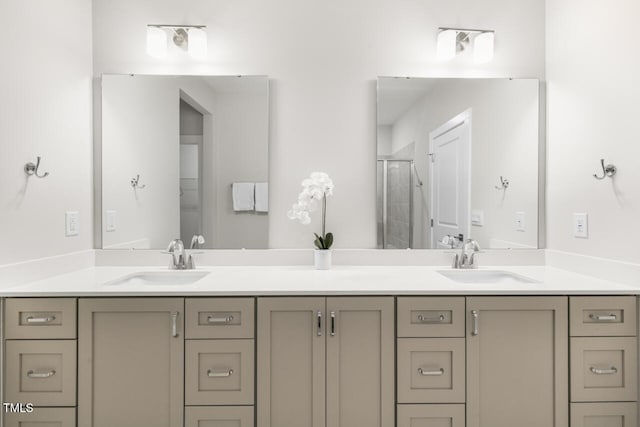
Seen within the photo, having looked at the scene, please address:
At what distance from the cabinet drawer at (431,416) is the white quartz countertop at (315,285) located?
0.45 m

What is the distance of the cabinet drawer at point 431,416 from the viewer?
152 cm

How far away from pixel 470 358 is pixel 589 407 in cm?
52

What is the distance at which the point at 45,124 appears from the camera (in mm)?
1734

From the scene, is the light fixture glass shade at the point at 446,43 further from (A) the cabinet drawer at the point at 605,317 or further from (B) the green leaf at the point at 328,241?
(A) the cabinet drawer at the point at 605,317

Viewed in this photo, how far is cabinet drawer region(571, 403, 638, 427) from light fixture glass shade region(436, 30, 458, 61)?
5.75 feet

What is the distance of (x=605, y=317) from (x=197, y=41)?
230cm

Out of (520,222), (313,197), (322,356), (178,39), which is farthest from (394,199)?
(178,39)

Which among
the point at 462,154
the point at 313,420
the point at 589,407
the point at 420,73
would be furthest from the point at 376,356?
the point at 420,73

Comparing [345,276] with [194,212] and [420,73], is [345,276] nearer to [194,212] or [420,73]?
[194,212]

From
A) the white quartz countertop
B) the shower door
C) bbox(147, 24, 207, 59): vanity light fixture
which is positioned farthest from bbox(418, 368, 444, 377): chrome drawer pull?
bbox(147, 24, 207, 59): vanity light fixture

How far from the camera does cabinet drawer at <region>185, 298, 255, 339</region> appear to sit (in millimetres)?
1514

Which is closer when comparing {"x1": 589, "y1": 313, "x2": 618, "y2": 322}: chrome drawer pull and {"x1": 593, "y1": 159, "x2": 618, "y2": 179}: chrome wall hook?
{"x1": 589, "y1": 313, "x2": 618, "y2": 322}: chrome drawer pull

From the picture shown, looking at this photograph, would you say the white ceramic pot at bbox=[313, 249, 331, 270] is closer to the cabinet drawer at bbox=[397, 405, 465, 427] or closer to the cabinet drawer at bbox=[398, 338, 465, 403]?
the cabinet drawer at bbox=[398, 338, 465, 403]

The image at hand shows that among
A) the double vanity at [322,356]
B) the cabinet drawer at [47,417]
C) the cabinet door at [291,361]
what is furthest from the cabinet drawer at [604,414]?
the cabinet drawer at [47,417]
